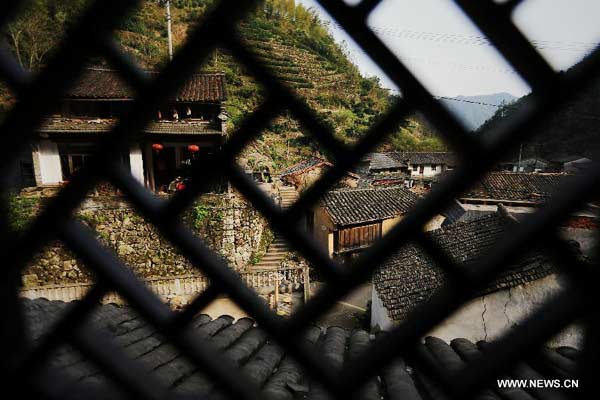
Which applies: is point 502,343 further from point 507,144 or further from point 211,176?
point 211,176

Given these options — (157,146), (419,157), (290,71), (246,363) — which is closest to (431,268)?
(246,363)

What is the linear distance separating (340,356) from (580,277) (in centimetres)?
122

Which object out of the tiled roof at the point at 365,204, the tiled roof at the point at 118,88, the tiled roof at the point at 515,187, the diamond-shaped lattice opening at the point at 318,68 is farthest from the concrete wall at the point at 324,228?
the diamond-shaped lattice opening at the point at 318,68

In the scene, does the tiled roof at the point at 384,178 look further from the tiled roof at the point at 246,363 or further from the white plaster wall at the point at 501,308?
Result: the tiled roof at the point at 246,363

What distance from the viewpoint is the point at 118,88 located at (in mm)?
9539

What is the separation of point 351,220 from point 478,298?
5555 mm

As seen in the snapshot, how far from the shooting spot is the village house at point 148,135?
9547 millimetres

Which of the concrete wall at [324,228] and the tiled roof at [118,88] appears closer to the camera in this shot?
the tiled roof at [118,88]

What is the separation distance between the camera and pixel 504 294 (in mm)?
4891

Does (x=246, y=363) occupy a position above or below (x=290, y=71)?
below

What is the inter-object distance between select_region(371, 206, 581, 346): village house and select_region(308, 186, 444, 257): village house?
2886 millimetres

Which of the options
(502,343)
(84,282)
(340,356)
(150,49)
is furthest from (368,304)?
(150,49)

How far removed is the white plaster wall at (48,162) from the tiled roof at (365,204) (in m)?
7.61

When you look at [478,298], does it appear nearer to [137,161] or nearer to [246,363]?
[246,363]
